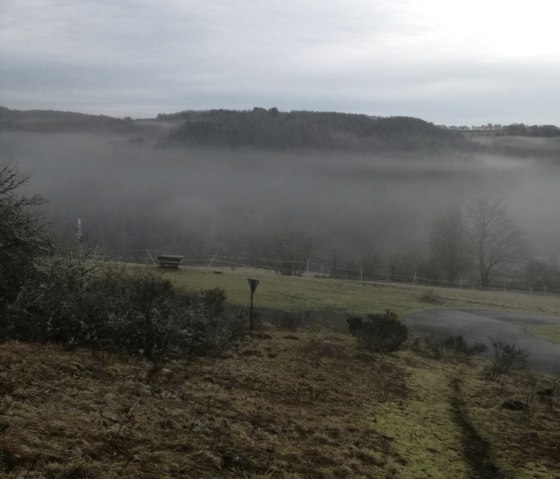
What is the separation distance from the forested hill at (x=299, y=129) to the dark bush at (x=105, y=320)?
128 meters

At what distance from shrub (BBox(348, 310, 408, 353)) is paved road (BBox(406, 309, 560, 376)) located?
3.07 m

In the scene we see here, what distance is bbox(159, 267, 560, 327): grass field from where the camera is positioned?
18945 millimetres

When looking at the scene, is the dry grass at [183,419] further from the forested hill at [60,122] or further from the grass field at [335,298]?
the forested hill at [60,122]

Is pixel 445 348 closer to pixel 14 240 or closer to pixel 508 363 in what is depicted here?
pixel 508 363

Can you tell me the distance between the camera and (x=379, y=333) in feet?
44.1

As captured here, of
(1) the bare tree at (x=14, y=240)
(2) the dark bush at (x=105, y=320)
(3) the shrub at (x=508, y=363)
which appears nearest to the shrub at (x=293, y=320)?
(2) the dark bush at (x=105, y=320)

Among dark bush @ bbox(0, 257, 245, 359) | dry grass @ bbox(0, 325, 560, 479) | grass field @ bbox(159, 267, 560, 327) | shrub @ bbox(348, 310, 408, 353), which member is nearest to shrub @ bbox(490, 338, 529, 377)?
dry grass @ bbox(0, 325, 560, 479)

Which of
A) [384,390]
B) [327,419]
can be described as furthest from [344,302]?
[327,419]

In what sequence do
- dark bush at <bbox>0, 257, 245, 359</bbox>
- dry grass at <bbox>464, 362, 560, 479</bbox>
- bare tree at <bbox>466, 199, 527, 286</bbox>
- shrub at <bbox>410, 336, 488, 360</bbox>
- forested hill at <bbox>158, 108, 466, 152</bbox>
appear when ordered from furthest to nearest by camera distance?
forested hill at <bbox>158, 108, 466, 152</bbox> < bare tree at <bbox>466, 199, 527, 286</bbox> < shrub at <bbox>410, 336, 488, 360</bbox> < dark bush at <bbox>0, 257, 245, 359</bbox> < dry grass at <bbox>464, 362, 560, 479</bbox>

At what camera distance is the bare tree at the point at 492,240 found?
46719 millimetres

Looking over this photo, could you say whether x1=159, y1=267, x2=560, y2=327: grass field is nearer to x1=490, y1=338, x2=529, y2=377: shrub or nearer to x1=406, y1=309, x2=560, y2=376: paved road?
x1=406, y1=309, x2=560, y2=376: paved road

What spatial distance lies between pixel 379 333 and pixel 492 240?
1473 inches

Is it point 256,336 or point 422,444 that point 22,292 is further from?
point 422,444

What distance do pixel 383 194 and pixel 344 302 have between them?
3976 inches
